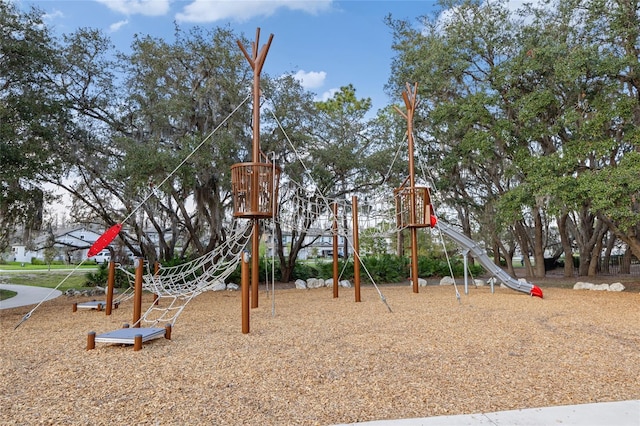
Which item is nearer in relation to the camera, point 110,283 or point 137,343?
point 137,343

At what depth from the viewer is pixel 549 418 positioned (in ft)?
7.47

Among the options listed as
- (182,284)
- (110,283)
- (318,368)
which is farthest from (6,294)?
(318,368)

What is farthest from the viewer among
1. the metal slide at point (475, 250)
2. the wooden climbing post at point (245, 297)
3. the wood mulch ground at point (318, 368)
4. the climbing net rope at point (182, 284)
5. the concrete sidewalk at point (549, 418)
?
the metal slide at point (475, 250)

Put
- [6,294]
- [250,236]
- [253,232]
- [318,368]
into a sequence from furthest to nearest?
[6,294], [250,236], [253,232], [318,368]

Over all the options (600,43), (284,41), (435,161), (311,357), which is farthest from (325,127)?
(311,357)

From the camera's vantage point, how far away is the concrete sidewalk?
87.2 inches

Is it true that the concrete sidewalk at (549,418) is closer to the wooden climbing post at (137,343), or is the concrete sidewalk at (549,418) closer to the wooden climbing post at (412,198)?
the wooden climbing post at (137,343)

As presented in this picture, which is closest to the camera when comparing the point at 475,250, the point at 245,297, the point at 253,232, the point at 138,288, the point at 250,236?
the point at 245,297

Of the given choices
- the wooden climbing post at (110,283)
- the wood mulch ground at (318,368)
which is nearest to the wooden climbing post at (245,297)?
the wood mulch ground at (318,368)

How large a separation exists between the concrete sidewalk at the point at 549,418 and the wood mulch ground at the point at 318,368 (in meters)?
0.14

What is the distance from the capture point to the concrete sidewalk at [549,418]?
221 centimetres

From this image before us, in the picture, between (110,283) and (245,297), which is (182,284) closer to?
(110,283)

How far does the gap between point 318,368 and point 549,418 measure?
1.68 meters

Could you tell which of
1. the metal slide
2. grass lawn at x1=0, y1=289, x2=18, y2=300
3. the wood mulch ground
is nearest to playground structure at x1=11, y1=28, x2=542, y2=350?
the metal slide
